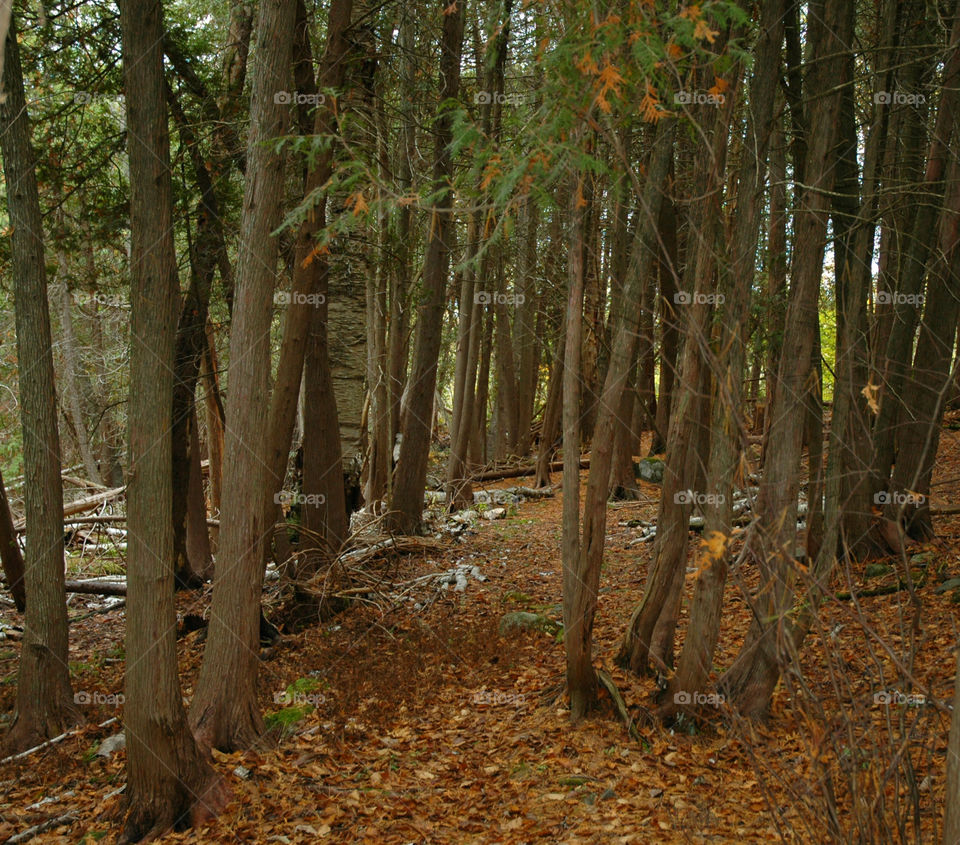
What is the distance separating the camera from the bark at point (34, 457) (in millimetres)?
6016

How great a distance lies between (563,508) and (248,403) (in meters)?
2.50

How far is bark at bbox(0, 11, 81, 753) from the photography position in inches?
237

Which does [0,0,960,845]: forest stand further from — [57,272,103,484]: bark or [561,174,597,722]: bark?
[57,272,103,484]: bark

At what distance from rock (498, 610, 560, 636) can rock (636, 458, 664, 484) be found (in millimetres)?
8311

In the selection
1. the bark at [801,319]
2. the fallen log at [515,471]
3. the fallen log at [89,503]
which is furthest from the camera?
the fallen log at [515,471]

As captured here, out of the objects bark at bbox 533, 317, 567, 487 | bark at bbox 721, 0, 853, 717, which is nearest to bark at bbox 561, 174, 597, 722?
bark at bbox 721, 0, 853, 717

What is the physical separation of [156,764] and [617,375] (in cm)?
390

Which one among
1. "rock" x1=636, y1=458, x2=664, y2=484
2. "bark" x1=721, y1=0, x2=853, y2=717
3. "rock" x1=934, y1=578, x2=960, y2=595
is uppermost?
"bark" x1=721, y1=0, x2=853, y2=717

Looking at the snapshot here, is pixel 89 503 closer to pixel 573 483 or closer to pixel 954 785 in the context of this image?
pixel 573 483

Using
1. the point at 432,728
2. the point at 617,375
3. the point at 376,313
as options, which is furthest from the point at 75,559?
the point at 617,375

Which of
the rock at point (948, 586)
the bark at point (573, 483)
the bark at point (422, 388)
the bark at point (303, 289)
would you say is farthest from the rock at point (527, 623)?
the rock at point (948, 586)

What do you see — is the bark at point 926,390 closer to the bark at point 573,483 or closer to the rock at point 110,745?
the bark at point 573,483

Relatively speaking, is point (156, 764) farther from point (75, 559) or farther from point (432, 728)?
point (75, 559)

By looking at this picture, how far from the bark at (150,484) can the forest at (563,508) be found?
0.06ft
